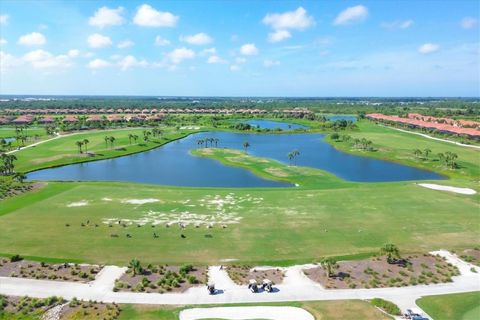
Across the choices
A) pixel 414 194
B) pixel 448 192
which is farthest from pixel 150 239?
pixel 448 192

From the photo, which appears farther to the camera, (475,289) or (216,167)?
(216,167)

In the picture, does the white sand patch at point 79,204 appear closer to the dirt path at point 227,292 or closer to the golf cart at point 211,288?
the dirt path at point 227,292

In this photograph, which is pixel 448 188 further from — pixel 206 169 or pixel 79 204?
pixel 79 204

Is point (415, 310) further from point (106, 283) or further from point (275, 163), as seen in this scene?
point (275, 163)

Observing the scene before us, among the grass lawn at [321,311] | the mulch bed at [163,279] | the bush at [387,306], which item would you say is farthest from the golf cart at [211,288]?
the bush at [387,306]

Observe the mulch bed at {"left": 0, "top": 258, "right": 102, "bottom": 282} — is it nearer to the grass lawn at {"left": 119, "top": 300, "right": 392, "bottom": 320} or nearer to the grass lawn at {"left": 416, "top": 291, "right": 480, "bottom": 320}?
the grass lawn at {"left": 119, "top": 300, "right": 392, "bottom": 320}

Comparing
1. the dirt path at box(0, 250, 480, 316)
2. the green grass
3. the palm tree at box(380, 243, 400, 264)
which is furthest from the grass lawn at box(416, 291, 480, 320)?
the green grass

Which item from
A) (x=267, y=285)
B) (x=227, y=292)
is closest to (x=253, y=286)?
(x=267, y=285)
